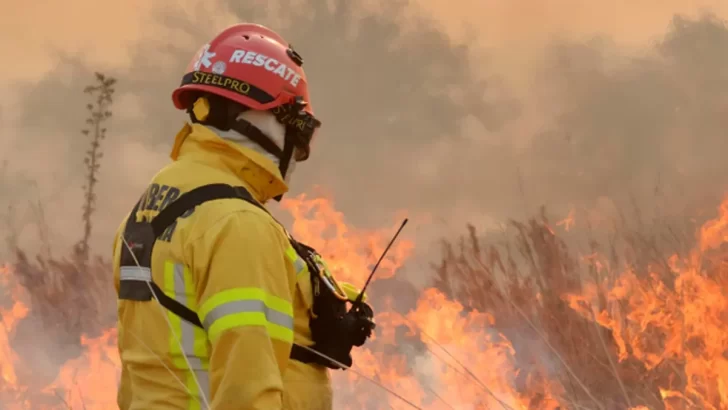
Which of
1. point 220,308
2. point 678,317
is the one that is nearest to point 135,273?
point 220,308

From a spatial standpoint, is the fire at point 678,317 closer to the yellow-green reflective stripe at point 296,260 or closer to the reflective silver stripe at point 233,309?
the yellow-green reflective stripe at point 296,260

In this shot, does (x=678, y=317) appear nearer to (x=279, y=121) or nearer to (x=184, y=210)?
(x=279, y=121)

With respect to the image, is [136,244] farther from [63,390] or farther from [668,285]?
[63,390]

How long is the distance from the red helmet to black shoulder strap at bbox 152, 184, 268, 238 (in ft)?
1.72

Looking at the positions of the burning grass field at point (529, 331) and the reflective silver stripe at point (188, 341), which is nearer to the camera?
the reflective silver stripe at point (188, 341)

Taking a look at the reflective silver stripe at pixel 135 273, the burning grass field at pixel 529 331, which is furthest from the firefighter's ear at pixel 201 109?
the burning grass field at pixel 529 331

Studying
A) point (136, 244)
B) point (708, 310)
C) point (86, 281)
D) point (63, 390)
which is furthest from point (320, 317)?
point (86, 281)

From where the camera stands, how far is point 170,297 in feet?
7.28

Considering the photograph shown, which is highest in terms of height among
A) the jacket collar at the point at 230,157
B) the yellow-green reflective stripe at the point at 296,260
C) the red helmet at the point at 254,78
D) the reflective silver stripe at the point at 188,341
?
the red helmet at the point at 254,78

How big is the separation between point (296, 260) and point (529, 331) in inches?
178

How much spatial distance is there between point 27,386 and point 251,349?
22.4 ft

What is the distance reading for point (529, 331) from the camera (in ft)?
21.0

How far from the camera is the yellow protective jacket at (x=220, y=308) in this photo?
202cm

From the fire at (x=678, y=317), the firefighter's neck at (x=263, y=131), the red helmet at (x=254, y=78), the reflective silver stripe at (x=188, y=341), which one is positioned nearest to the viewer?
the reflective silver stripe at (x=188, y=341)
